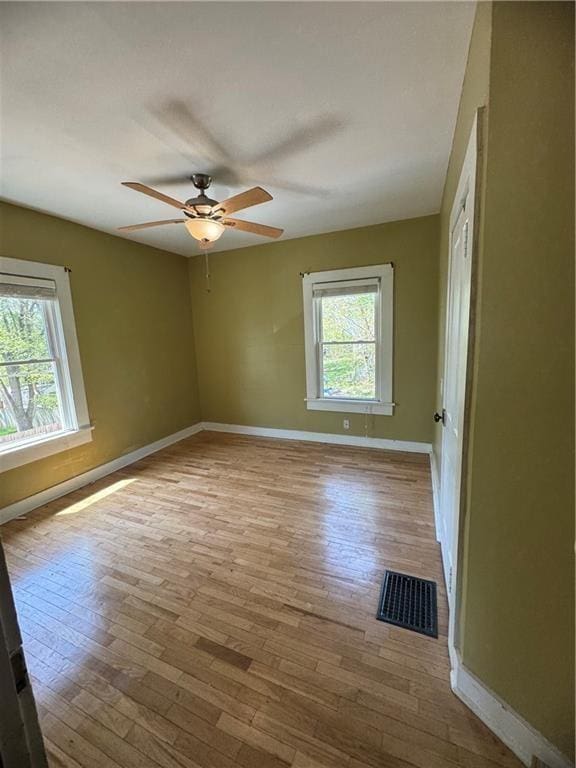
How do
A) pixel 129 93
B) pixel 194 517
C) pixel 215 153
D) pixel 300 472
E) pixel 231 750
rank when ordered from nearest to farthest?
pixel 231 750
pixel 129 93
pixel 215 153
pixel 194 517
pixel 300 472

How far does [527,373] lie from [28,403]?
368cm

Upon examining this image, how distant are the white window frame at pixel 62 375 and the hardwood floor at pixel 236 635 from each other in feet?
1.77

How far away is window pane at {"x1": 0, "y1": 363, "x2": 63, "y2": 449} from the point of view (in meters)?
2.78

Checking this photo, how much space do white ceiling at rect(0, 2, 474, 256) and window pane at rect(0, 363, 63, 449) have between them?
1.45 metres

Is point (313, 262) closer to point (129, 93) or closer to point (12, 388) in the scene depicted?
point (129, 93)

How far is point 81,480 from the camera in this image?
334cm

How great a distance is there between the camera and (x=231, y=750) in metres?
1.17

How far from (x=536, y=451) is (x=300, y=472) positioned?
2.61 metres

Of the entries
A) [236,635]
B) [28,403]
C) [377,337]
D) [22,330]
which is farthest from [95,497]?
[377,337]

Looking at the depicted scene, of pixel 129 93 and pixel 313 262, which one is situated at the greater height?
pixel 129 93

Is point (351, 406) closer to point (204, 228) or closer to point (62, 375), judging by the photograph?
point (204, 228)

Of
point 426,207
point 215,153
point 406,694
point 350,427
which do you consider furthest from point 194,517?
point 426,207

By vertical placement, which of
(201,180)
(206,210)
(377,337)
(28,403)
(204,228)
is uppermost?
(201,180)

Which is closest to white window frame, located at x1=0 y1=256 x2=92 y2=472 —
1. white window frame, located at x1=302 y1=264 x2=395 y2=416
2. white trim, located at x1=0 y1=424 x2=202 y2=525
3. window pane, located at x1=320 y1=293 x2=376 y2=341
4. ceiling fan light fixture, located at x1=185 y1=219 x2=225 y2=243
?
white trim, located at x1=0 y1=424 x2=202 y2=525
